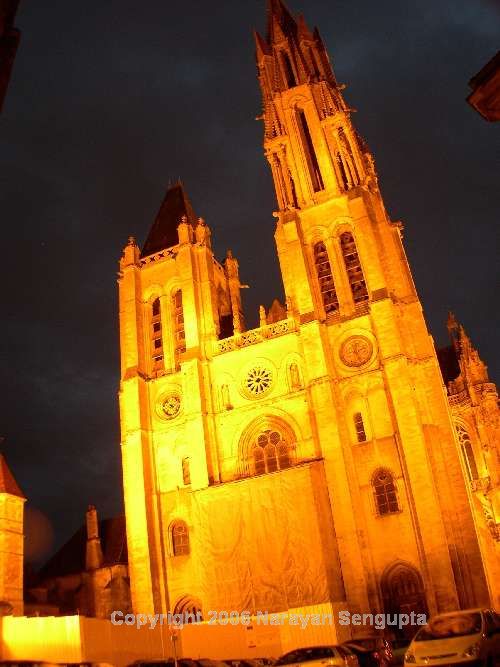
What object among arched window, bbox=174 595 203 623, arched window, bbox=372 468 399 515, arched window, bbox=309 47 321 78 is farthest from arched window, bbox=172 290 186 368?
arched window, bbox=309 47 321 78

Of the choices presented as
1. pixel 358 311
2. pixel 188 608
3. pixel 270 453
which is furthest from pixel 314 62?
pixel 188 608

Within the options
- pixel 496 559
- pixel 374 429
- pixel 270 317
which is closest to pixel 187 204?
pixel 270 317

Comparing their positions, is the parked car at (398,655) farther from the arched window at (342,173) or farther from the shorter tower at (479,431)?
the arched window at (342,173)

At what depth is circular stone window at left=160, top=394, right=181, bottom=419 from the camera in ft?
100.0

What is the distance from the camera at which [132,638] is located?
64.5 feet

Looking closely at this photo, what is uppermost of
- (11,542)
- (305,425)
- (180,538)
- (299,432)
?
(305,425)

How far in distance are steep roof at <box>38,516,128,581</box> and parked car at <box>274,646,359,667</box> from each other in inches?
1012

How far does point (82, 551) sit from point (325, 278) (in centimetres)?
2325

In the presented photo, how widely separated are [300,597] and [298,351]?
1072 cm

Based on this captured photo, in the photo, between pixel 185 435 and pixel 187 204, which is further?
pixel 187 204

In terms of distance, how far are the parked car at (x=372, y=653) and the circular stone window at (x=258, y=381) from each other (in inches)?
534

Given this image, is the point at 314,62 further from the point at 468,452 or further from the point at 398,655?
the point at 398,655

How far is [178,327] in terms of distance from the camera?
33.2 meters

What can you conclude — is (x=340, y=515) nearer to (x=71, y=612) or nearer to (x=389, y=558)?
(x=389, y=558)
